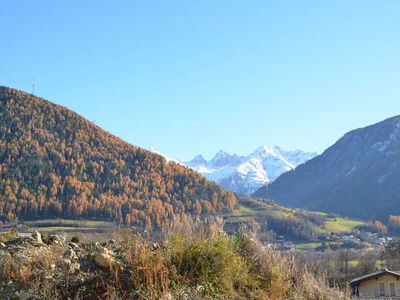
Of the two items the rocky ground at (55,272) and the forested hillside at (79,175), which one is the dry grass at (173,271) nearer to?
the rocky ground at (55,272)

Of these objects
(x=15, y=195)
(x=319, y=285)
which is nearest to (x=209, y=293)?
(x=319, y=285)

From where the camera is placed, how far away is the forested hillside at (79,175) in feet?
460

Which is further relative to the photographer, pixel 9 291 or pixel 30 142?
pixel 30 142

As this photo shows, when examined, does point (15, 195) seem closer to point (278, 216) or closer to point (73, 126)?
point (73, 126)

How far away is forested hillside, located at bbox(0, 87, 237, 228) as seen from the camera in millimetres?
140125

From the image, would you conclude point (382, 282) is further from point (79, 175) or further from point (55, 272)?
point (79, 175)

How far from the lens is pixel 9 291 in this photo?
6539 mm

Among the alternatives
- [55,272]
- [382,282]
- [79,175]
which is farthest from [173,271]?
[79,175]

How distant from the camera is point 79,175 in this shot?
156500mm

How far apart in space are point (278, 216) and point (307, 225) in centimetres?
1040

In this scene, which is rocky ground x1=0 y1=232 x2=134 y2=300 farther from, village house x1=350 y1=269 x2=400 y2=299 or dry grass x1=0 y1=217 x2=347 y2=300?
village house x1=350 y1=269 x2=400 y2=299

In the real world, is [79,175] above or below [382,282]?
above

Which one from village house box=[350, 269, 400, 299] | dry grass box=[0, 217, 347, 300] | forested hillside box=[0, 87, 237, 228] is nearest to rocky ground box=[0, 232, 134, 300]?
dry grass box=[0, 217, 347, 300]

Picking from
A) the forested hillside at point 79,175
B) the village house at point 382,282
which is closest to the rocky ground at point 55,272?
the village house at point 382,282
